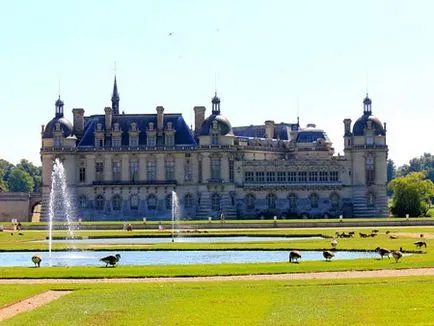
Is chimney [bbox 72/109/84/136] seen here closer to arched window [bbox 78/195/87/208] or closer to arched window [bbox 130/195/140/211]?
arched window [bbox 78/195/87/208]

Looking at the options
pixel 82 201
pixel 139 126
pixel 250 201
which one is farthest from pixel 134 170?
pixel 250 201

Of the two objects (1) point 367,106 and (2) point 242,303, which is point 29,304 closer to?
(2) point 242,303

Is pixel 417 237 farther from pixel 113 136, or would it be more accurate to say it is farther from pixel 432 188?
pixel 113 136

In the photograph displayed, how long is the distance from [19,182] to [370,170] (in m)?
72.5

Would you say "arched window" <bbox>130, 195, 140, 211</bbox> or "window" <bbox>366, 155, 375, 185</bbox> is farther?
"arched window" <bbox>130, 195, 140, 211</bbox>

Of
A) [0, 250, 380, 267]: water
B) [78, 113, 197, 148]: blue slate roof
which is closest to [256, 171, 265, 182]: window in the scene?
[78, 113, 197, 148]: blue slate roof

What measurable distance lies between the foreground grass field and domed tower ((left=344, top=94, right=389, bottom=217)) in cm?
7437

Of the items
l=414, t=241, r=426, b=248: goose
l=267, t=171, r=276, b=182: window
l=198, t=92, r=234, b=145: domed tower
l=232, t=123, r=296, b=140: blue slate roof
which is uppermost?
l=232, t=123, r=296, b=140: blue slate roof

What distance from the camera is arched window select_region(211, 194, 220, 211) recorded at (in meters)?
103

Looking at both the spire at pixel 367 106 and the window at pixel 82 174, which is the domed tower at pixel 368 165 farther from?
the window at pixel 82 174

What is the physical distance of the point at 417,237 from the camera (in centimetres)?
5750

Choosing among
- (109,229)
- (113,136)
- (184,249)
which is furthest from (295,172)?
(184,249)

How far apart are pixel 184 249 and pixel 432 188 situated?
56.4m

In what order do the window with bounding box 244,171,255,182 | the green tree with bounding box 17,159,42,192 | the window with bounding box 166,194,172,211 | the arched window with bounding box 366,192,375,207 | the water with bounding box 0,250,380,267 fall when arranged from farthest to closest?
the green tree with bounding box 17,159,42,192
the window with bounding box 244,171,255,182
the window with bounding box 166,194,172,211
the arched window with bounding box 366,192,375,207
the water with bounding box 0,250,380,267
